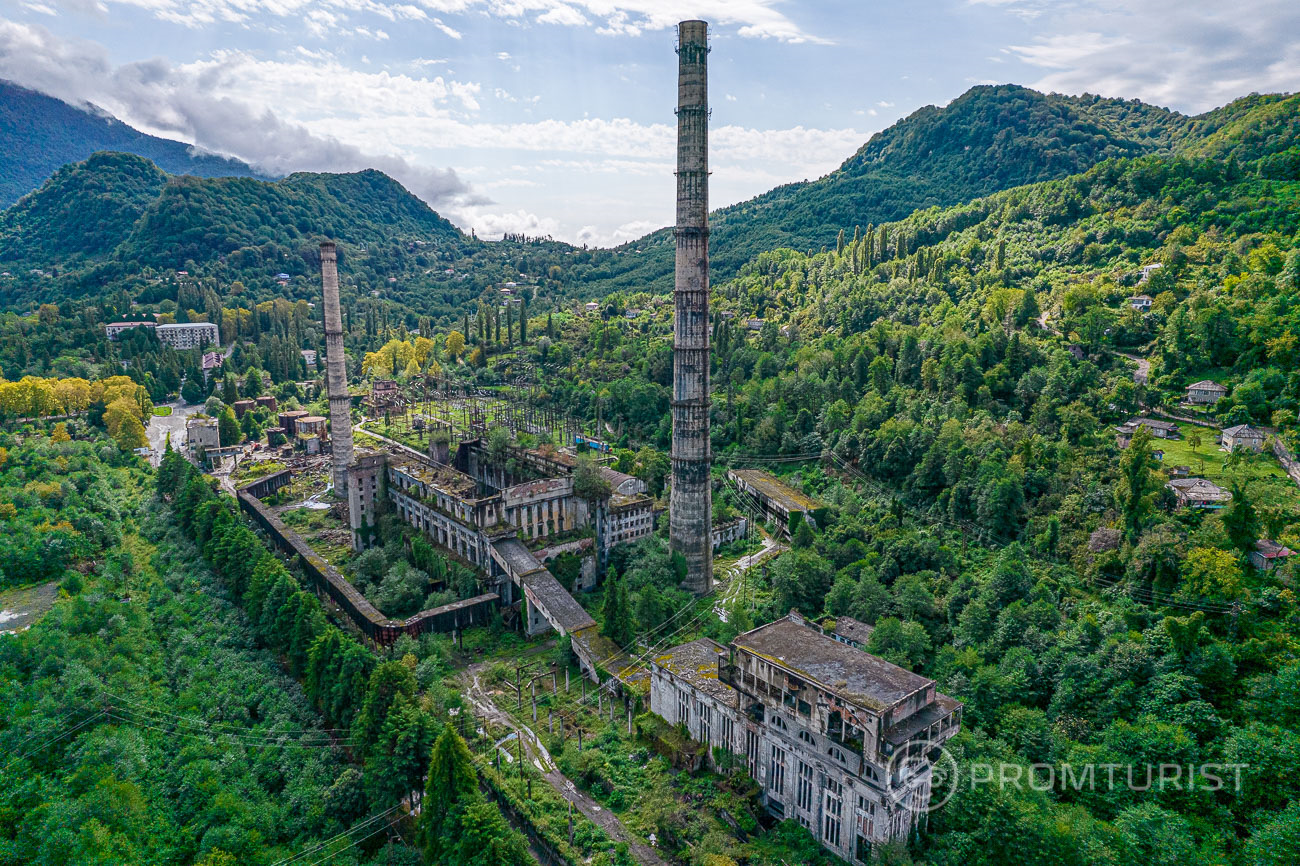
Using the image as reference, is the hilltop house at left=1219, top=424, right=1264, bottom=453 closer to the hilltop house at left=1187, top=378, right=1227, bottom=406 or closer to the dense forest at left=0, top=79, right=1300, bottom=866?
the dense forest at left=0, top=79, right=1300, bottom=866

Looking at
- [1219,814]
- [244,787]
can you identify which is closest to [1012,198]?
[1219,814]

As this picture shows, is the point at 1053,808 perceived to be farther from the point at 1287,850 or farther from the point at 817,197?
the point at 817,197

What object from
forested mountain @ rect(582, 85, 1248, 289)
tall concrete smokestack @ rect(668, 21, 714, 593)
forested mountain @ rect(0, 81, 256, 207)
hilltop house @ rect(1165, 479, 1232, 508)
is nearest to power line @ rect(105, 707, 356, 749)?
tall concrete smokestack @ rect(668, 21, 714, 593)

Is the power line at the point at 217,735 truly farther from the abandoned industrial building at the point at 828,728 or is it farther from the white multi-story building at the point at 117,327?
the white multi-story building at the point at 117,327

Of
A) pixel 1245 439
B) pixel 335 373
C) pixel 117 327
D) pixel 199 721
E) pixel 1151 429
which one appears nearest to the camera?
pixel 199 721

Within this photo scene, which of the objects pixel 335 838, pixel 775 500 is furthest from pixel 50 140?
pixel 335 838

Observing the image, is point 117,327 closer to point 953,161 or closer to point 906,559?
point 906,559
